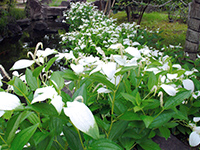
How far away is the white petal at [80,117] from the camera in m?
0.38

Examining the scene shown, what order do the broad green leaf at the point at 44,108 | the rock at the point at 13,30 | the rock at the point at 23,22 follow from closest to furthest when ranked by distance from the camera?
1. the broad green leaf at the point at 44,108
2. the rock at the point at 13,30
3. the rock at the point at 23,22

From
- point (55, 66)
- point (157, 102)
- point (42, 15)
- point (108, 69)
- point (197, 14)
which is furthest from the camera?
point (42, 15)

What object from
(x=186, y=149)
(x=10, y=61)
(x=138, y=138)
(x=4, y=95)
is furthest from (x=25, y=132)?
(x=10, y=61)

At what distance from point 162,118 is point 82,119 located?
514 mm

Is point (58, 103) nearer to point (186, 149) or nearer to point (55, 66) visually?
point (186, 149)

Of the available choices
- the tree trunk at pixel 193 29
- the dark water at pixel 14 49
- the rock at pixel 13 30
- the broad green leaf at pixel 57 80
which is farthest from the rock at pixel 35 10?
the broad green leaf at pixel 57 80

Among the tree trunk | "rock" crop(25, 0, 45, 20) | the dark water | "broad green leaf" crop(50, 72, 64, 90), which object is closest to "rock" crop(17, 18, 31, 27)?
"rock" crop(25, 0, 45, 20)

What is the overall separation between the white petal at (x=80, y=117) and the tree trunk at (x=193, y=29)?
2041mm

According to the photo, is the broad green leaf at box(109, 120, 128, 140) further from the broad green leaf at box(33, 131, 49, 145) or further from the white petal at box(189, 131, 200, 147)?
the white petal at box(189, 131, 200, 147)

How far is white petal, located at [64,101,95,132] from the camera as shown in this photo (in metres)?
0.38

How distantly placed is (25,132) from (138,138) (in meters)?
0.54

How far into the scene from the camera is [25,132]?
0.43m

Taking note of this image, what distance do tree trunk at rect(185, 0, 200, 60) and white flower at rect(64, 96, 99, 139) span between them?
2043mm

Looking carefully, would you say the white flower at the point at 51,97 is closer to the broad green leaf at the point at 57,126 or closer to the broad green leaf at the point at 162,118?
the broad green leaf at the point at 57,126
